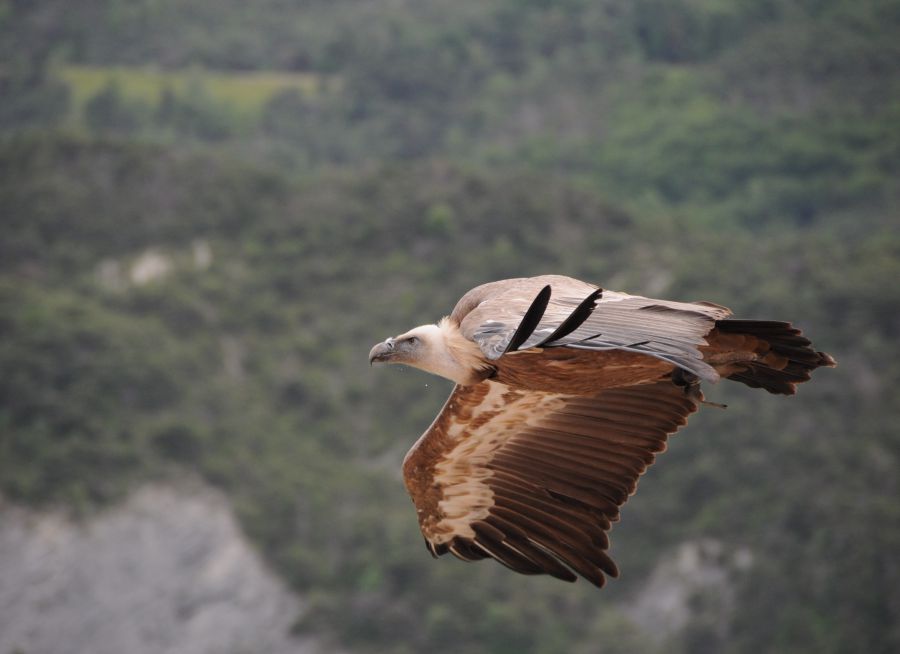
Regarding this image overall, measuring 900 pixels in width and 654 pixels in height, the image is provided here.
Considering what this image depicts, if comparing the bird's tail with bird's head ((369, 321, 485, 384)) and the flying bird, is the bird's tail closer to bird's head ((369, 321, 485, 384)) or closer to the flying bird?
the flying bird

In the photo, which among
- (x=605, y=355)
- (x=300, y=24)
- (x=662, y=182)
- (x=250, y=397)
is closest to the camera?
(x=605, y=355)

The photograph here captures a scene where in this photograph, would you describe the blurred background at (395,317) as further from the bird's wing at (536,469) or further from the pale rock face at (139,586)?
the bird's wing at (536,469)

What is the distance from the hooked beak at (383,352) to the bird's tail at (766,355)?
161 cm

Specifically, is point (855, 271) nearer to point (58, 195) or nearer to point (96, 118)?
point (58, 195)

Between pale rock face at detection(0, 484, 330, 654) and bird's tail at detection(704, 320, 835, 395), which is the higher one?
bird's tail at detection(704, 320, 835, 395)

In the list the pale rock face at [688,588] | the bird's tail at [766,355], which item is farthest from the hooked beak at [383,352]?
the pale rock face at [688,588]

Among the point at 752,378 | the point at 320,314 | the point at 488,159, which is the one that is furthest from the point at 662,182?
the point at 752,378

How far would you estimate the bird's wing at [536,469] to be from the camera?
30.8 ft

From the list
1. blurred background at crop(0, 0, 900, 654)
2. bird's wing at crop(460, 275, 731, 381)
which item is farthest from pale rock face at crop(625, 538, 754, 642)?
bird's wing at crop(460, 275, 731, 381)

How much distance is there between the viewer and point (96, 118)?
45.9 metres

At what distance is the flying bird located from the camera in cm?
794

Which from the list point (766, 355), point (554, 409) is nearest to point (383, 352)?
point (554, 409)

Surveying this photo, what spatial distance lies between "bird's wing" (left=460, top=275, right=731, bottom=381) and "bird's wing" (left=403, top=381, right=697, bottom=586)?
1.29m

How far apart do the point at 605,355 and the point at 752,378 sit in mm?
889
